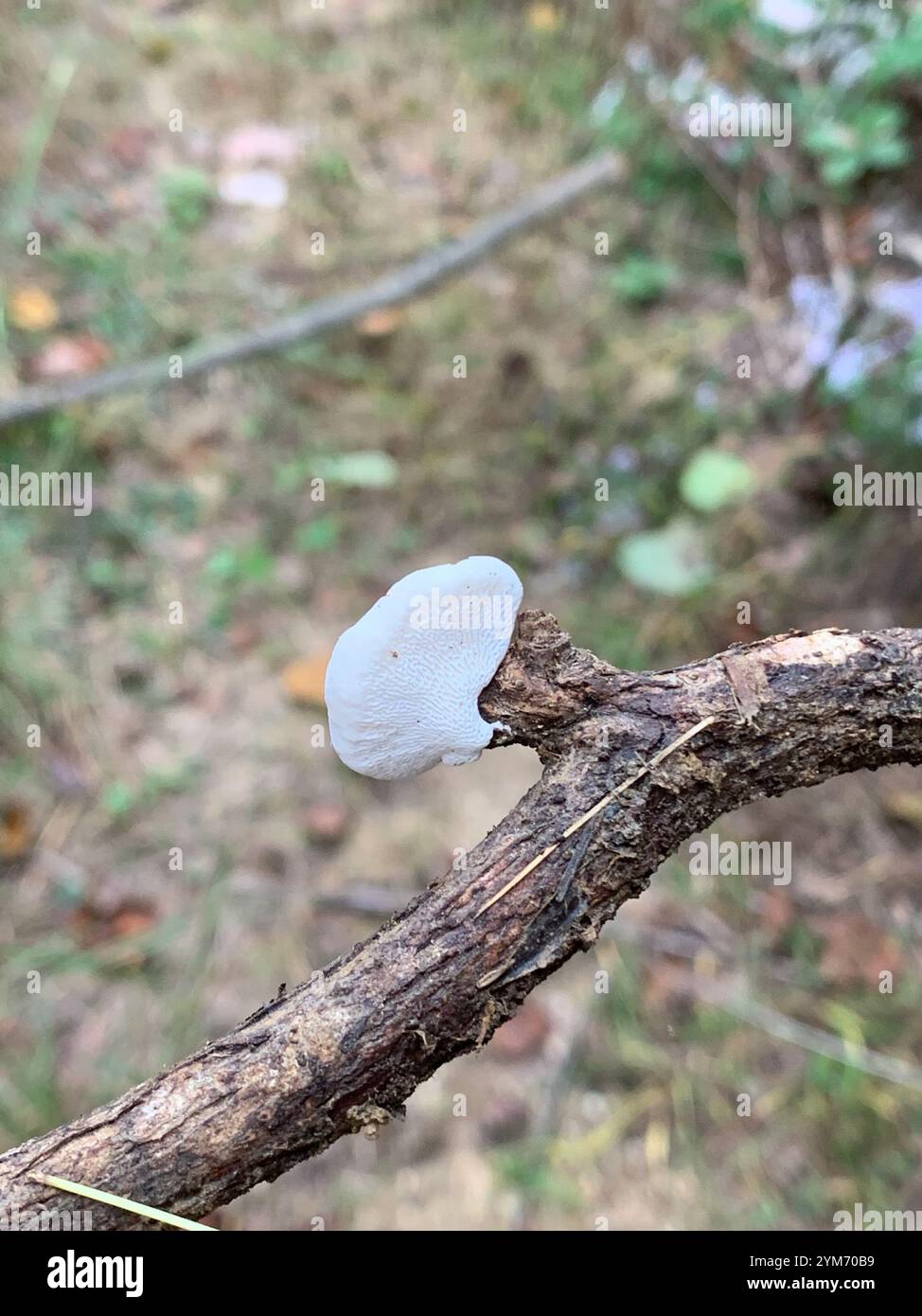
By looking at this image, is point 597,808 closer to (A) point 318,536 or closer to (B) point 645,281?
(A) point 318,536

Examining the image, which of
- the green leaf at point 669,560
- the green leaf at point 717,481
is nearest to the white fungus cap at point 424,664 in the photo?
the green leaf at point 669,560

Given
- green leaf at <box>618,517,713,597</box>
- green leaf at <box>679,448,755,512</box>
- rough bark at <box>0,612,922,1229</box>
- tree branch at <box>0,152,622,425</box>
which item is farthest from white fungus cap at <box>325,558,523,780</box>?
tree branch at <box>0,152,622,425</box>

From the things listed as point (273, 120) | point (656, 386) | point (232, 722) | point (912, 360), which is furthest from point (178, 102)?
point (912, 360)

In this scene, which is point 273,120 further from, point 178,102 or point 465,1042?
point 465,1042

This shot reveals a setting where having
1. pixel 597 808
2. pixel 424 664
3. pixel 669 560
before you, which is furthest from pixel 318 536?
pixel 597 808

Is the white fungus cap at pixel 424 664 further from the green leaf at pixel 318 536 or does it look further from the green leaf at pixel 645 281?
the green leaf at pixel 645 281
